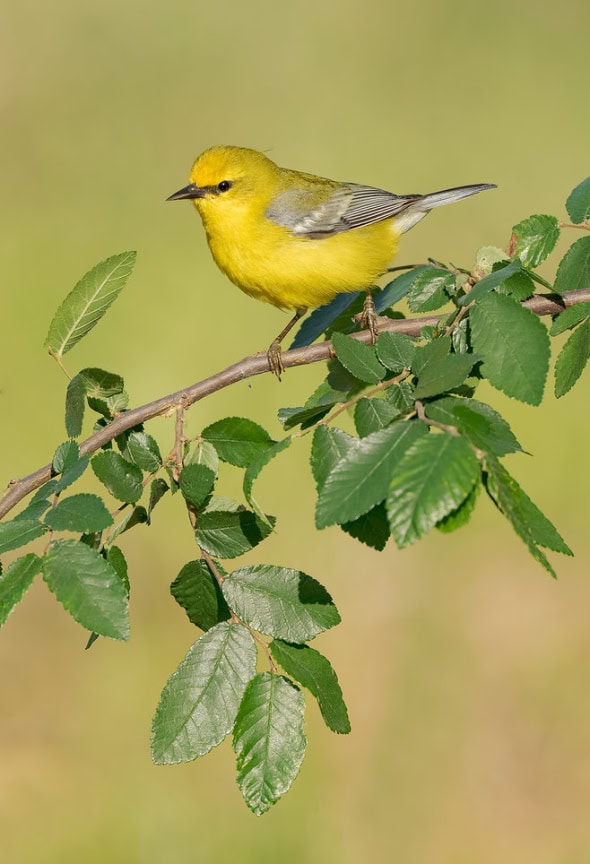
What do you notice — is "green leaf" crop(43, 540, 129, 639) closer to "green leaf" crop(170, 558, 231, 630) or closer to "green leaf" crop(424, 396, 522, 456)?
"green leaf" crop(170, 558, 231, 630)

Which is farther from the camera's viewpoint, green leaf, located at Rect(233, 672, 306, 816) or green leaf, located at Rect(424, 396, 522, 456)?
green leaf, located at Rect(233, 672, 306, 816)

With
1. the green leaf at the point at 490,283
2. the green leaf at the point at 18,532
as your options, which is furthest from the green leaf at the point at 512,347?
the green leaf at the point at 18,532

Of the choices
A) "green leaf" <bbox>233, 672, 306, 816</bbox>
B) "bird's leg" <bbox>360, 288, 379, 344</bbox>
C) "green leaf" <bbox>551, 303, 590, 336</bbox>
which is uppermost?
"bird's leg" <bbox>360, 288, 379, 344</bbox>

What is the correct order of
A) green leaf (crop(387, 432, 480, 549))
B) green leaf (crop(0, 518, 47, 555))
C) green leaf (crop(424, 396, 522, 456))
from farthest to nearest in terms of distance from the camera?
green leaf (crop(0, 518, 47, 555))
green leaf (crop(424, 396, 522, 456))
green leaf (crop(387, 432, 480, 549))

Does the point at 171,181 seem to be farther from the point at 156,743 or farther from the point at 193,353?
the point at 156,743

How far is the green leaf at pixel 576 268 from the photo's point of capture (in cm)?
221

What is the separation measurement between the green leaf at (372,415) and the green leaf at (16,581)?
0.58 m

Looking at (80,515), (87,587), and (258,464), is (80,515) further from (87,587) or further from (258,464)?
(258,464)

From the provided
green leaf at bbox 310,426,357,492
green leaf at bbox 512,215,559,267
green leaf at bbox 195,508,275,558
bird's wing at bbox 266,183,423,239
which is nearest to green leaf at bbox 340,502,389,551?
green leaf at bbox 310,426,357,492

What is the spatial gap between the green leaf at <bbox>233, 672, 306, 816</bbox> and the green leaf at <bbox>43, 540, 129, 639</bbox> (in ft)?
1.08

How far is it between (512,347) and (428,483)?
0.53 metres

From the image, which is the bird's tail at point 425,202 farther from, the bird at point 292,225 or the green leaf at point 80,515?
the green leaf at point 80,515

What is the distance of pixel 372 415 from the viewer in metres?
1.79

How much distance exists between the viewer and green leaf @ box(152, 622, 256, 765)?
5.57ft
